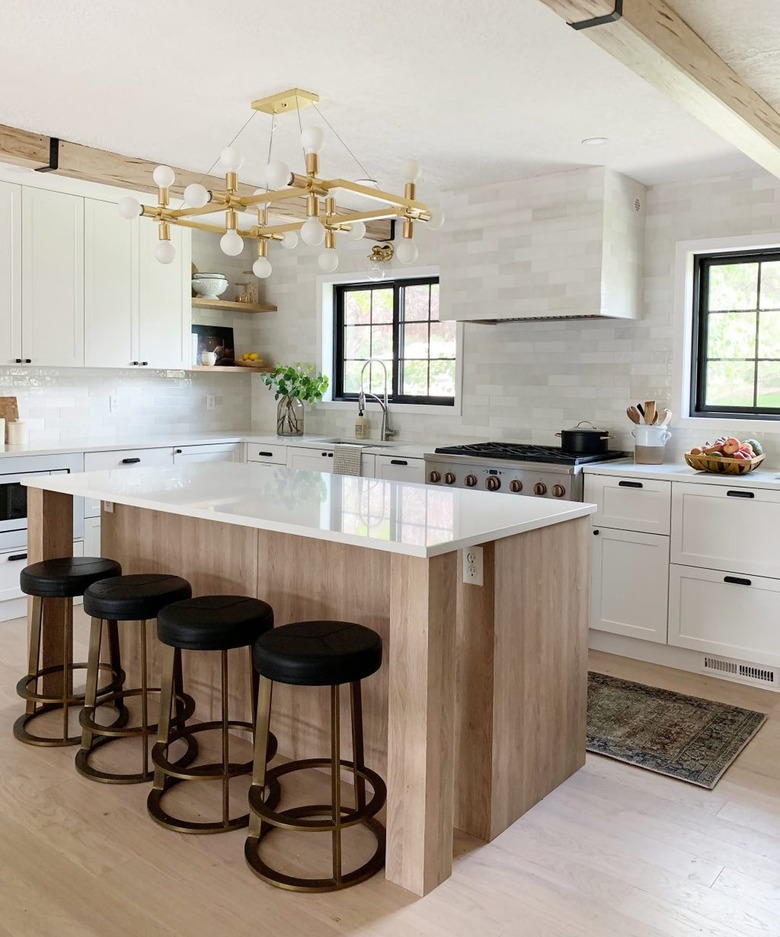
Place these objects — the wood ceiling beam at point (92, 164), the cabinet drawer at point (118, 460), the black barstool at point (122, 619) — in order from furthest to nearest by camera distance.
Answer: the cabinet drawer at point (118, 460)
the wood ceiling beam at point (92, 164)
the black barstool at point (122, 619)

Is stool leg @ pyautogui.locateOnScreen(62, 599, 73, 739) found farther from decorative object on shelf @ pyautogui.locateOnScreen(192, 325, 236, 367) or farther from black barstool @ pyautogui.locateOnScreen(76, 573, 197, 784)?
decorative object on shelf @ pyautogui.locateOnScreen(192, 325, 236, 367)

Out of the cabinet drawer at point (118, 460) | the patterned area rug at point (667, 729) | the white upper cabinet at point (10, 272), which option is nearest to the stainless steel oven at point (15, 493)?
the cabinet drawer at point (118, 460)

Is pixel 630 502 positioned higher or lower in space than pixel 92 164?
lower

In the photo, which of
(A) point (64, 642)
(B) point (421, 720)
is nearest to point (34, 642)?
(A) point (64, 642)

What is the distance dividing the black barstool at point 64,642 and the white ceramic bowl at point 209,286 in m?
3.23

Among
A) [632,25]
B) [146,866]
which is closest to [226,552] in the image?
[146,866]

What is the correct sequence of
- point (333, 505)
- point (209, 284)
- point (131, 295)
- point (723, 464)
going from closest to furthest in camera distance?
1. point (333, 505)
2. point (723, 464)
3. point (131, 295)
4. point (209, 284)

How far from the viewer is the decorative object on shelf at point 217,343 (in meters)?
6.45

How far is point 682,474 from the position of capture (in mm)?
4145

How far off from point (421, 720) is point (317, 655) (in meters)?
0.33

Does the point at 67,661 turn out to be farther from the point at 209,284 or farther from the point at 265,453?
the point at 209,284

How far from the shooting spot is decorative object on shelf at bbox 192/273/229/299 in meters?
6.20

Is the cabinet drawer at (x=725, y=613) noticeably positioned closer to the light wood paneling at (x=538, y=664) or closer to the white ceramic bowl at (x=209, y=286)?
the light wood paneling at (x=538, y=664)

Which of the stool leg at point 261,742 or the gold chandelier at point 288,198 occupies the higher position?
the gold chandelier at point 288,198
